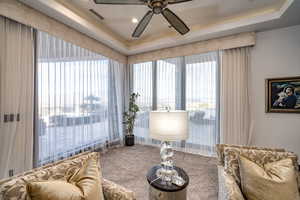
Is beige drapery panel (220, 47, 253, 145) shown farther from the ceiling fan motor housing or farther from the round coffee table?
the round coffee table

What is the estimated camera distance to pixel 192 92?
3562mm

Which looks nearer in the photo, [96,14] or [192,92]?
[96,14]

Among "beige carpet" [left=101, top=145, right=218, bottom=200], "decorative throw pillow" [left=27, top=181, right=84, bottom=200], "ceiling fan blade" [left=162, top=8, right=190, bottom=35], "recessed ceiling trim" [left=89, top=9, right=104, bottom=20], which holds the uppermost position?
"recessed ceiling trim" [left=89, top=9, right=104, bottom=20]

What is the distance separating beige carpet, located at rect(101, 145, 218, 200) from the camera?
2.05 meters

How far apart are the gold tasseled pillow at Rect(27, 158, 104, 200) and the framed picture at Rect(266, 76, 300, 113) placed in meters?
3.29

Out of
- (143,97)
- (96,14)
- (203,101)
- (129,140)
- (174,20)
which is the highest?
(96,14)

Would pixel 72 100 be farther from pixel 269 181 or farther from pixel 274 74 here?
pixel 274 74

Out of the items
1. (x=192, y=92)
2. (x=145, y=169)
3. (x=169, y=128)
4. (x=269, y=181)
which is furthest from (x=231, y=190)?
(x=192, y=92)

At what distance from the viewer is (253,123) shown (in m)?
2.96

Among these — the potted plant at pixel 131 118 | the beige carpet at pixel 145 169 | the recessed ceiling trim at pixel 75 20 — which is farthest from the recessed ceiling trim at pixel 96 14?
the beige carpet at pixel 145 169

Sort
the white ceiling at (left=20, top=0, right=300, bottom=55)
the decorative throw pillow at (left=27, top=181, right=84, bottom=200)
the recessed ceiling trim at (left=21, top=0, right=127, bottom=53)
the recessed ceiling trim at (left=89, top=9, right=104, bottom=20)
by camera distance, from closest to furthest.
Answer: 1. the decorative throw pillow at (left=27, top=181, right=84, bottom=200)
2. the recessed ceiling trim at (left=21, top=0, right=127, bottom=53)
3. the white ceiling at (left=20, top=0, right=300, bottom=55)
4. the recessed ceiling trim at (left=89, top=9, right=104, bottom=20)

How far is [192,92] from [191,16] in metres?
1.65

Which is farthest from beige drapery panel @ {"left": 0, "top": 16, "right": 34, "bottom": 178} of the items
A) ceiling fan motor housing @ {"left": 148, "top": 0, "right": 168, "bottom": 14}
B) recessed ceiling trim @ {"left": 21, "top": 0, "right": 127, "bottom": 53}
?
ceiling fan motor housing @ {"left": 148, "top": 0, "right": 168, "bottom": 14}

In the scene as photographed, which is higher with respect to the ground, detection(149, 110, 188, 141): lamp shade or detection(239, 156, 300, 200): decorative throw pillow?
detection(149, 110, 188, 141): lamp shade
